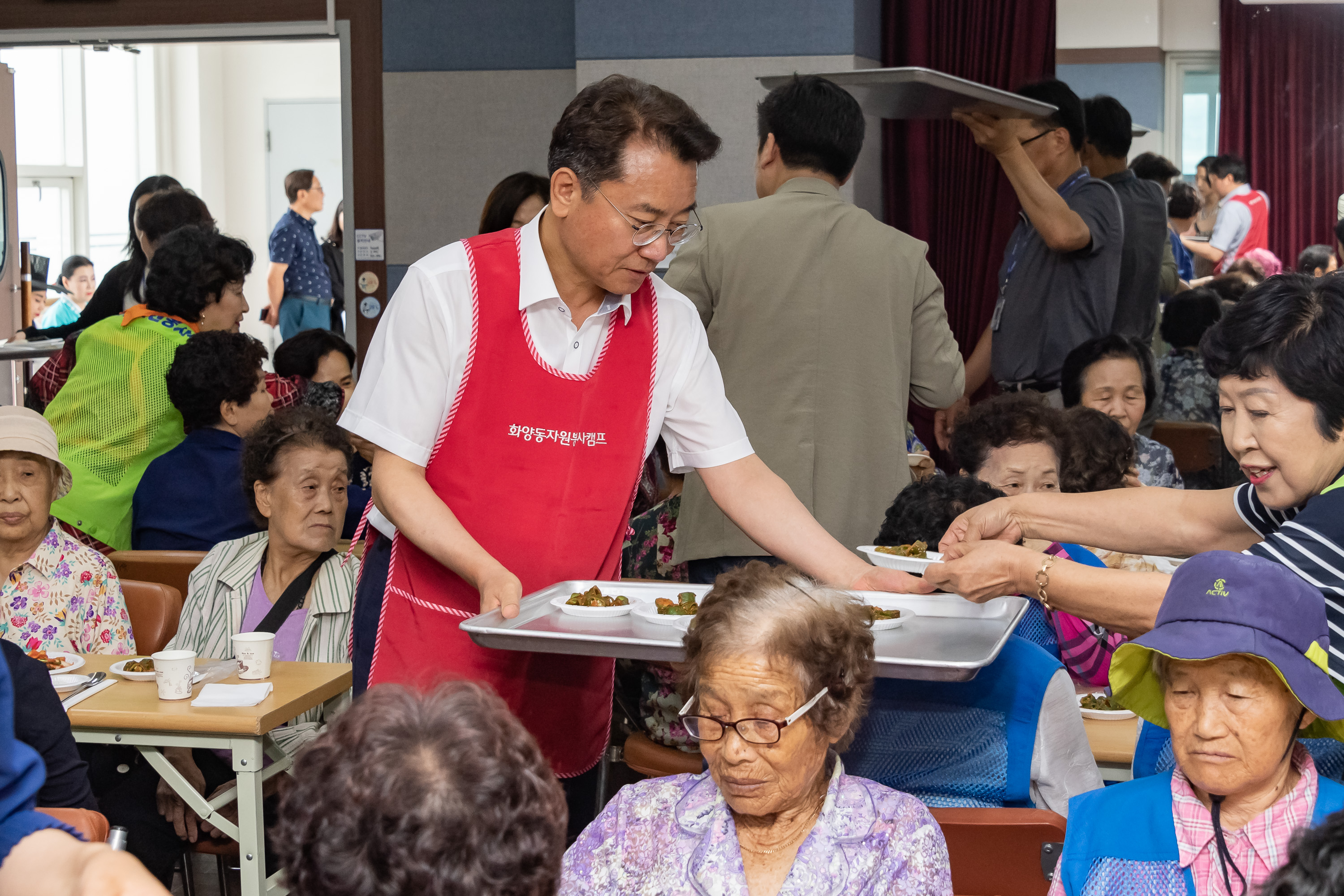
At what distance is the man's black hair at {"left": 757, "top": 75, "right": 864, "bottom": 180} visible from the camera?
10.2 ft

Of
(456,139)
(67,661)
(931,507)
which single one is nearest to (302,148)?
(456,139)

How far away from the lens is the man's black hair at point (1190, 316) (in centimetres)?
529

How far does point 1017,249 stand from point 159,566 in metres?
2.73

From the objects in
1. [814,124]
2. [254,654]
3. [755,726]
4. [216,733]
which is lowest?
[216,733]

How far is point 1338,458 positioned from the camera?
1792 millimetres

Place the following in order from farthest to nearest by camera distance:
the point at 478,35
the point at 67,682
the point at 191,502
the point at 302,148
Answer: the point at 302,148 < the point at 478,35 < the point at 191,502 < the point at 67,682

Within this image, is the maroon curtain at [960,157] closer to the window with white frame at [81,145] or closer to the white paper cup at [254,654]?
the white paper cup at [254,654]

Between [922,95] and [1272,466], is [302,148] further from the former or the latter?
[1272,466]

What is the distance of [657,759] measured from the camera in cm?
280

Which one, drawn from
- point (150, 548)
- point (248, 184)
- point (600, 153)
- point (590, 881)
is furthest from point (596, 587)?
point (248, 184)

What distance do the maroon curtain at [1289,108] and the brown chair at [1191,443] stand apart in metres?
3.97

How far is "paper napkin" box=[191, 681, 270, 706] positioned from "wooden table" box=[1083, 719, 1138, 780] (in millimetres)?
1544

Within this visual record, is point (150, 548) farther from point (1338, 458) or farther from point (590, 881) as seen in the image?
point (1338, 458)

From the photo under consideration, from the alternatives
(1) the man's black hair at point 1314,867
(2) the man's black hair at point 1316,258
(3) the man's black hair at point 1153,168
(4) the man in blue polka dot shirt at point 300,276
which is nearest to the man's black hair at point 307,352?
(4) the man in blue polka dot shirt at point 300,276
